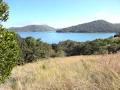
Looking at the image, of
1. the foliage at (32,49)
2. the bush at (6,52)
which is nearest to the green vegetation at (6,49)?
the bush at (6,52)

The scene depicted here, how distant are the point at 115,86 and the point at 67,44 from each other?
2968 inches

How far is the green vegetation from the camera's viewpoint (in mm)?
6500

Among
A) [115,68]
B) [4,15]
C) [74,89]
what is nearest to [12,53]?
[4,15]

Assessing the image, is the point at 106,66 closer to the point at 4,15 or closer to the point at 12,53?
the point at 12,53

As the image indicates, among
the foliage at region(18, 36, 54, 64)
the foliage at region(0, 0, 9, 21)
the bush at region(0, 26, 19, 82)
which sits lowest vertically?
the foliage at region(18, 36, 54, 64)

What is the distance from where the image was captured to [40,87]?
21.2 ft

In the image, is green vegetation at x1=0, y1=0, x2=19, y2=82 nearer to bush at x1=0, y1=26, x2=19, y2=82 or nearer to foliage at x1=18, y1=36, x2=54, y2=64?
bush at x1=0, y1=26, x2=19, y2=82

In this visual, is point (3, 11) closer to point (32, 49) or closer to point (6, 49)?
point (6, 49)

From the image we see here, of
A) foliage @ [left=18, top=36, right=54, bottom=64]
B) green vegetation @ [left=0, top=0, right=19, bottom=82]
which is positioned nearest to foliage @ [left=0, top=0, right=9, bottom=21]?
green vegetation @ [left=0, top=0, right=19, bottom=82]

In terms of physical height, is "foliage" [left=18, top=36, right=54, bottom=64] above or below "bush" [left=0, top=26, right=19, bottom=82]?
below

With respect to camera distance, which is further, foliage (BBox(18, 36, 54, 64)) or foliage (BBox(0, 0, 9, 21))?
foliage (BBox(18, 36, 54, 64))

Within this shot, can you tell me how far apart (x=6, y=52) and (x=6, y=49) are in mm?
80

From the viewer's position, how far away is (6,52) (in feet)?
21.6

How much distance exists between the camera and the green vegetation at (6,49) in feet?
21.3
